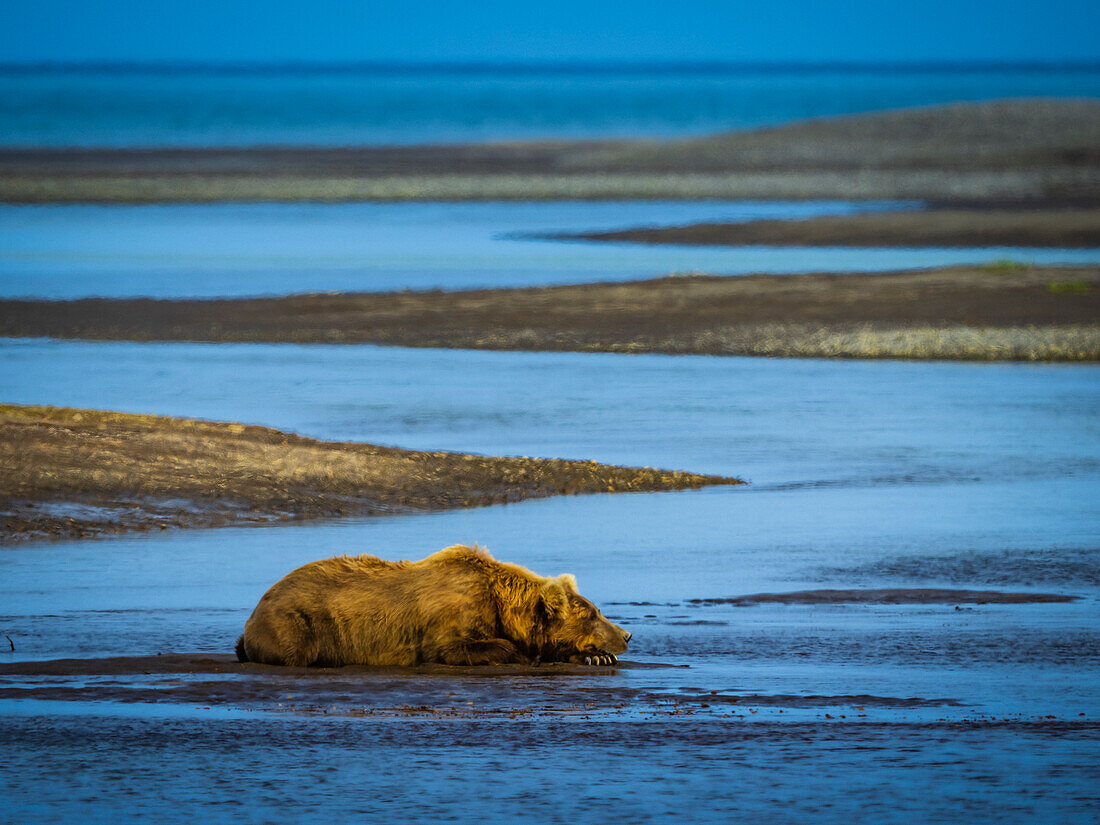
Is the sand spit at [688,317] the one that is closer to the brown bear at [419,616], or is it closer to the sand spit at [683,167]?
the brown bear at [419,616]

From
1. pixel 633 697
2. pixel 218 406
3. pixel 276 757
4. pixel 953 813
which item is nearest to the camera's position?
pixel 953 813

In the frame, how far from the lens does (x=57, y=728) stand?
7.61 m

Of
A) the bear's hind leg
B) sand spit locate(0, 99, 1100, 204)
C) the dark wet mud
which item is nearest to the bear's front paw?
the bear's hind leg

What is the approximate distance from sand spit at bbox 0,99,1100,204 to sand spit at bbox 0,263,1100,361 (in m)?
20.6

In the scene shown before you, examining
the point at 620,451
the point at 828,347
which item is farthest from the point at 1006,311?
the point at 620,451

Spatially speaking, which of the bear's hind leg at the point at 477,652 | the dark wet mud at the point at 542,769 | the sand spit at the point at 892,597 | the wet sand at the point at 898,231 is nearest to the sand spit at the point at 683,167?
the wet sand at the point at 898,231

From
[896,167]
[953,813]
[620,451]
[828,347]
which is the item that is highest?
[896,167]

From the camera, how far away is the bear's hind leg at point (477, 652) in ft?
28.2

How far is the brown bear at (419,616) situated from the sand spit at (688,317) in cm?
1525

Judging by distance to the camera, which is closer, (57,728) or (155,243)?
(57,728)

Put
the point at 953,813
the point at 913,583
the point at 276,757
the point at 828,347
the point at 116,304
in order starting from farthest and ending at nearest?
the point at 116,304 → the point at 828,347 → the point at 913,583 → the point at 276,757 → the point at 953,813

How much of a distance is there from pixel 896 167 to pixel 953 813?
188 ft

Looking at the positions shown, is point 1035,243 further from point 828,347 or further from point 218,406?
point 218,406

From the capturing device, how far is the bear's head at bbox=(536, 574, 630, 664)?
868 centimetres
